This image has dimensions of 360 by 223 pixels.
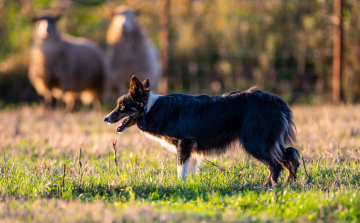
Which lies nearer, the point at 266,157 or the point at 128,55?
the point at 266,157

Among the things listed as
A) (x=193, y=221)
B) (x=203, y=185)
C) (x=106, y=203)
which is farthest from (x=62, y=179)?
(x=193, y=221)

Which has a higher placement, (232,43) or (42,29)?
(232,43)

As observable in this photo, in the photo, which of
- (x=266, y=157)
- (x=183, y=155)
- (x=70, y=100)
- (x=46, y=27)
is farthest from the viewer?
(x=70, y=100)

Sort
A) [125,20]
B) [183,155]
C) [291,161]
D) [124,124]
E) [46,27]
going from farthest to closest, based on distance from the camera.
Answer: [46,27] → [125,20] → [124,124] → [183,155] → [291,161]

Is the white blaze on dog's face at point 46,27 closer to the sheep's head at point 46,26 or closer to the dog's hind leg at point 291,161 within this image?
the sheep's head at point 46,26

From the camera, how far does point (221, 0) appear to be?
59.1ft

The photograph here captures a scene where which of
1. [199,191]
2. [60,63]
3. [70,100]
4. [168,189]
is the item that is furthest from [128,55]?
[199,191]

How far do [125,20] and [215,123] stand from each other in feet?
29.7

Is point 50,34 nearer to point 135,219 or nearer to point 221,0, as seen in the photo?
point 221,0

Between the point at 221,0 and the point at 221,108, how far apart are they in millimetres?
14133

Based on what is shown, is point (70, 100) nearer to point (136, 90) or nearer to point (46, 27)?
point (46, 27)

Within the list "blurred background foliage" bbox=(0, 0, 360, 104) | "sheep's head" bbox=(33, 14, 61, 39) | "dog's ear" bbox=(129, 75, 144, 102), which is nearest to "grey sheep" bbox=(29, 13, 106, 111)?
"sheep's head" bbox=(33, 14, 61, 39)

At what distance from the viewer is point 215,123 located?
192 inches

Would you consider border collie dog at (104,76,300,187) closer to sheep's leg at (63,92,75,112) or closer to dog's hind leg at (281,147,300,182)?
dog's hind leg at (281,147,300,182)
